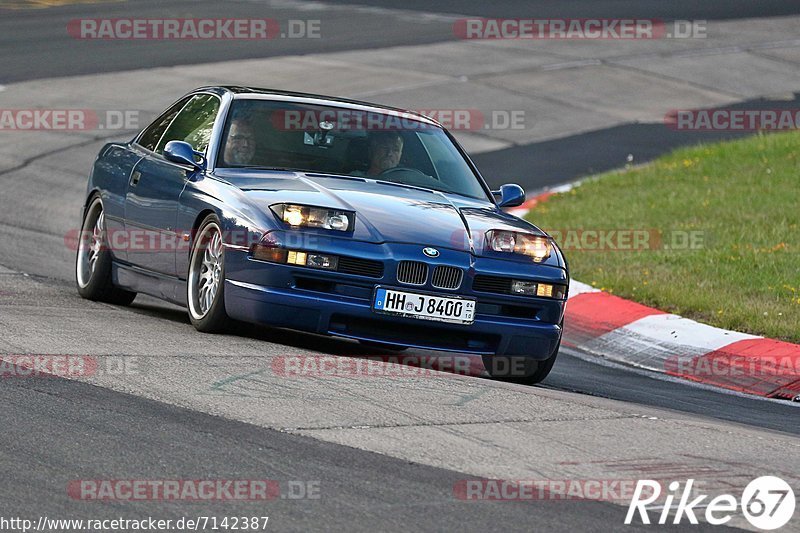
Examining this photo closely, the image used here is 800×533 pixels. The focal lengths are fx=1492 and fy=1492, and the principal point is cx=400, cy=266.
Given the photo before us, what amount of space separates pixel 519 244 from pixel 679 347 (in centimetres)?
228

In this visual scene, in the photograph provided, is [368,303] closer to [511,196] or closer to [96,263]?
[511,196]

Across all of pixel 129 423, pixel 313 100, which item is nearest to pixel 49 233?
pixel 313 100

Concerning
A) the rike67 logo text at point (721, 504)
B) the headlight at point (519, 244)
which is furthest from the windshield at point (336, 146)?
the rike67 logo text at point (721, 504)

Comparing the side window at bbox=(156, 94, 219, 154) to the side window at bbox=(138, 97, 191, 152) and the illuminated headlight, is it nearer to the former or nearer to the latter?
the side window at bbox=(138, 97, 191, 152)

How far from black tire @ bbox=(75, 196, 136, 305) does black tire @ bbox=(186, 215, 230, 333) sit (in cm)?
144

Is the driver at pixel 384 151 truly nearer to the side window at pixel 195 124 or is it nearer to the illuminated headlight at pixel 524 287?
the side window at pixel 195 124

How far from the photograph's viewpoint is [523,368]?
26.7ft

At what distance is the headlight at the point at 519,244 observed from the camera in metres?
7.77

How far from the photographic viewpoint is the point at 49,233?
13320mm

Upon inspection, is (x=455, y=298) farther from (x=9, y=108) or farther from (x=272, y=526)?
(x=9, y=108)

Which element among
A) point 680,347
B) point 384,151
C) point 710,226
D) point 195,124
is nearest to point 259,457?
point 384,151

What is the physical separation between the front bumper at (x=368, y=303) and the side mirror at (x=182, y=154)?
3.31 feet

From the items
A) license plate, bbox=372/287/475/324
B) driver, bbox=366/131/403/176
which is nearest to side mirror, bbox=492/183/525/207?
driver, bbox=366/131/403/176

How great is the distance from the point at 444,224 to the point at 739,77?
18417 millimetres
